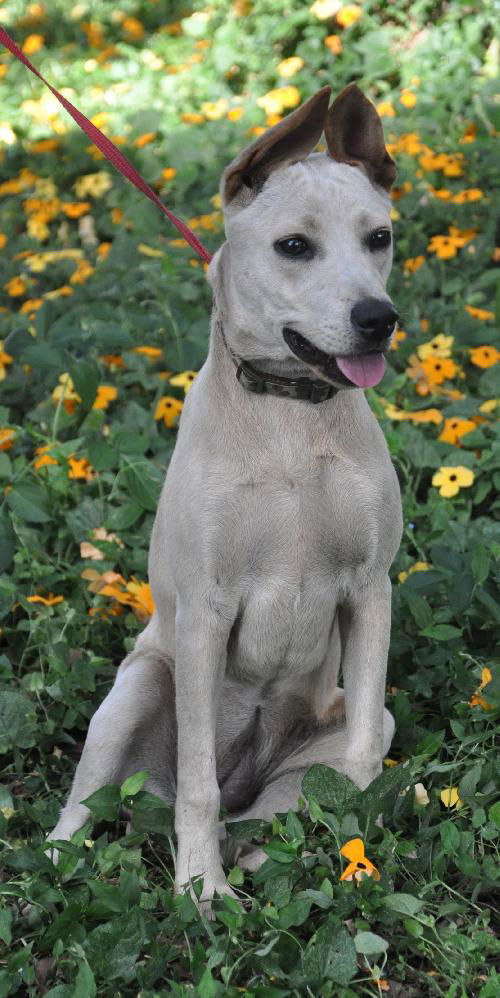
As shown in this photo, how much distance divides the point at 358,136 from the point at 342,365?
613 mm

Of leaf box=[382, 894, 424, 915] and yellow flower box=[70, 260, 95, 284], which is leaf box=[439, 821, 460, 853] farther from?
yellow flower box=[70, 260, 95, 284]

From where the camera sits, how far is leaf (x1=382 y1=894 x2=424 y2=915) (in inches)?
105

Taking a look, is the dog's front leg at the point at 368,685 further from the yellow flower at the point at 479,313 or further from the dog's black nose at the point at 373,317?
the yellow flower at the point at 479,313

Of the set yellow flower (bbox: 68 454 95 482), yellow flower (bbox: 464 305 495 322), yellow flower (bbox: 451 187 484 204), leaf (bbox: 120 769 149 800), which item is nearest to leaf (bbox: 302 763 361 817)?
leaf (bbox: 120 769 149 800)

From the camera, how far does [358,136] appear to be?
2975 mm

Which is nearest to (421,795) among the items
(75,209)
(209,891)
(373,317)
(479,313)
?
(209,891)

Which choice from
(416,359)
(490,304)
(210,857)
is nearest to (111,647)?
(210,857)

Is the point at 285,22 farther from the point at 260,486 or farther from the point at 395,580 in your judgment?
the point at 260,486

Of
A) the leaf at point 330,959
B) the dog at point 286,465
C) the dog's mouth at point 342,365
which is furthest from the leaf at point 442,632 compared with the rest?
the leaf at point 330,959

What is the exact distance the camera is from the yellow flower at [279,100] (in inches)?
298

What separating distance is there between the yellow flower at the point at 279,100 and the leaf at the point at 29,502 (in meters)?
4.17

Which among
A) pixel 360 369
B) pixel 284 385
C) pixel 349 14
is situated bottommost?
pixel 349 14

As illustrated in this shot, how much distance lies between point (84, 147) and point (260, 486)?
578cm

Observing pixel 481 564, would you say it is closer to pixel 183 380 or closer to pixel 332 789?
pixel 332 789
